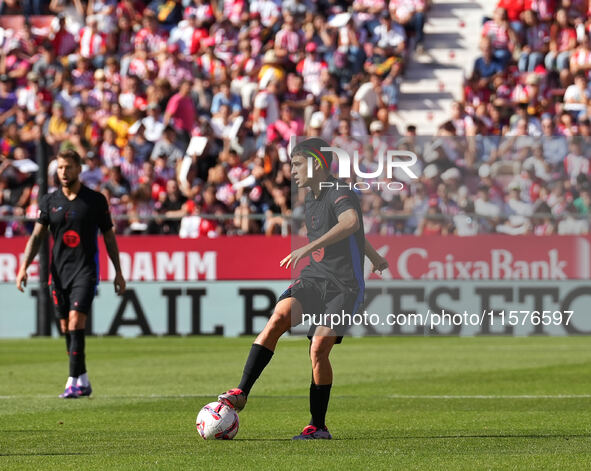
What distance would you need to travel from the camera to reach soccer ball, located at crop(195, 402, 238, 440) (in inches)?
348

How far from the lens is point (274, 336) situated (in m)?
8.95

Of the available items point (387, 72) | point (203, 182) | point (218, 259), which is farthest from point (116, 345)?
point (387, 72)

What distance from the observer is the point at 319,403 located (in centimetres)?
899

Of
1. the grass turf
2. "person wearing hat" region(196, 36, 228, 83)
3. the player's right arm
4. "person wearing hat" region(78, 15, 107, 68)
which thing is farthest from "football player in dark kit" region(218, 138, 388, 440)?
"person wearing hat" region(78, 15, 107, 68)

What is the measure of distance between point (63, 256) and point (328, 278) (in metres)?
4.42

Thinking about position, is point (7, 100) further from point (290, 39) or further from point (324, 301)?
point (324, 301)

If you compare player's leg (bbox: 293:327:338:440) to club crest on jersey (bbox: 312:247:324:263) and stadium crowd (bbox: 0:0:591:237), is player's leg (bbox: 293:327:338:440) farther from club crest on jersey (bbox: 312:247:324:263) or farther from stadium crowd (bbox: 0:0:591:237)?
stadium crowd (bbox: 0:0:591:237)

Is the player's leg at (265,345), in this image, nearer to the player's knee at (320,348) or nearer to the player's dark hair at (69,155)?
the player's knee at (320,348)

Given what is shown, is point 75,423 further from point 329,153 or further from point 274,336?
point 329,153

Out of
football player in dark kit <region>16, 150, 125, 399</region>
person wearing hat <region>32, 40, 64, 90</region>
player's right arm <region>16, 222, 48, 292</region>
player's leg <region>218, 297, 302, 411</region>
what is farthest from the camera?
person wearing hat <region>32, 40, 64, 90</region>

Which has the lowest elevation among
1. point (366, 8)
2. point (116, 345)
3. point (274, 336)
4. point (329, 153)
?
point (116, 345)

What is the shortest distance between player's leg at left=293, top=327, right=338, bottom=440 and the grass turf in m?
0.15

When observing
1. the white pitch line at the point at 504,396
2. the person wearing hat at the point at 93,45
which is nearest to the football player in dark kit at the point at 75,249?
the white pitch line at the point at 504,396

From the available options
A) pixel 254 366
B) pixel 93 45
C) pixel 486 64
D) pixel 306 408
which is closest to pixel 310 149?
pixel 254 366
